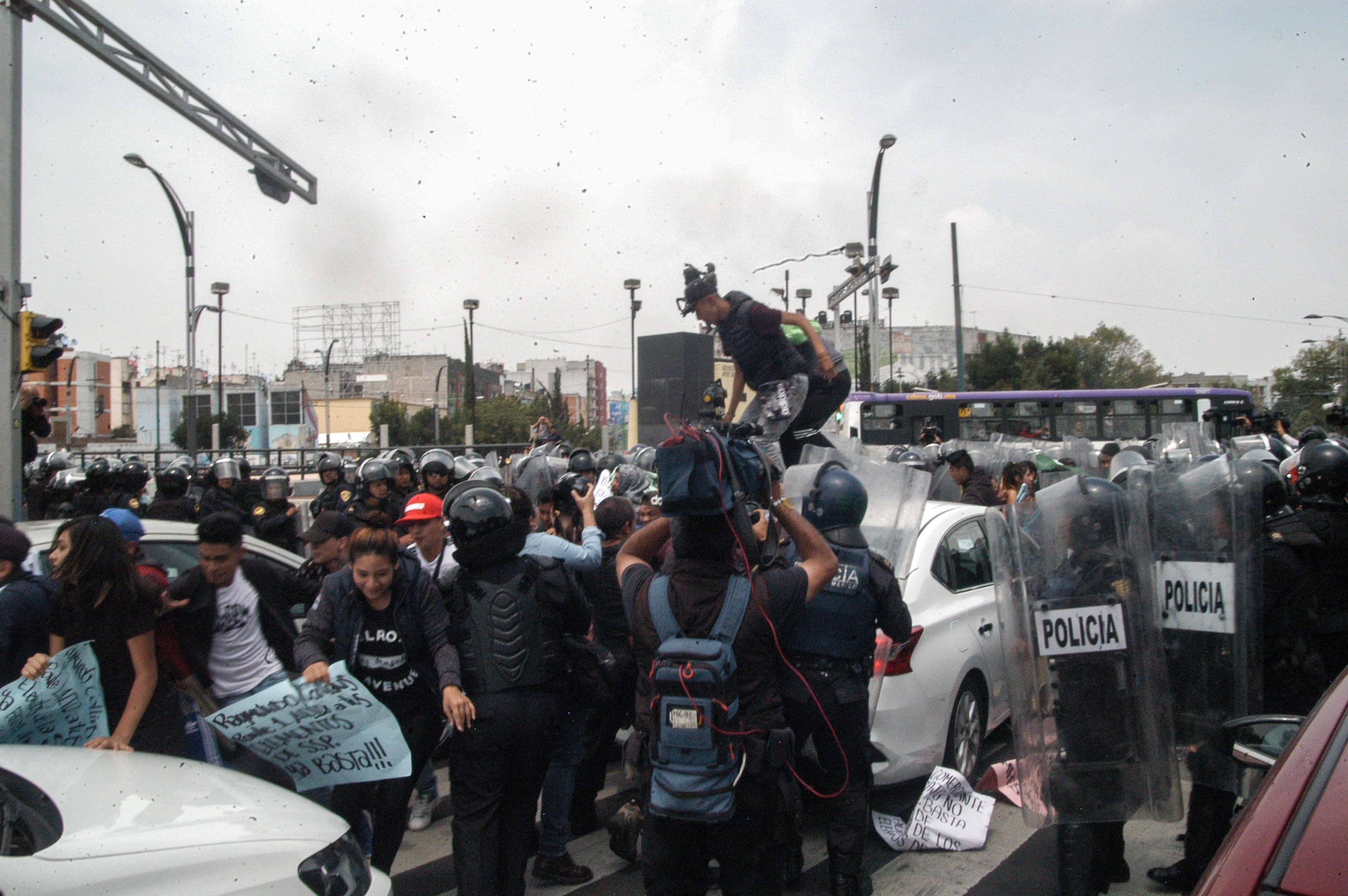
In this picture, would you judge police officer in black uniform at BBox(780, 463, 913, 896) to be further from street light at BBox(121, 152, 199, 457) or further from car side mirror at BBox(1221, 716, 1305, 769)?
street light at BBox(121, 152, 199, 457)

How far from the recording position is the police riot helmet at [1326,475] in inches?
170

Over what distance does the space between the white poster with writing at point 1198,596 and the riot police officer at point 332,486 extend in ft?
20.9

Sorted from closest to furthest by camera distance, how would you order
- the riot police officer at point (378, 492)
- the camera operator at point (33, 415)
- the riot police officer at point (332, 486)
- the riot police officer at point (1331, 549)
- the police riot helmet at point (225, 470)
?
the riot police officer at point (1331, 549), the riot police officer at point (378, 492), the riot police officer at point (332, 486), the camera operator at point (33, 415), the police riot helmet at point (225, 470)

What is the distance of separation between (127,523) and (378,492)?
9.52ft

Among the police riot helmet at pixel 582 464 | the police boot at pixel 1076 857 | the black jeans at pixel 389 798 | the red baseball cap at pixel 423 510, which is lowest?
the police boot at pixel 1076 857

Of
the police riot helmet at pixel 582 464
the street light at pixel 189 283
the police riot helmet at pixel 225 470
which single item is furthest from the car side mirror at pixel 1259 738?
the street light at pixel 189 283

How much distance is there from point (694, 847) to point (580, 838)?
2.38m

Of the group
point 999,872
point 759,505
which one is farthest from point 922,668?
point 759,505

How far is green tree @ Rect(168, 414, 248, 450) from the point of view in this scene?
44656mm

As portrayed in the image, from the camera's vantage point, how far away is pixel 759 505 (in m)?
3.46

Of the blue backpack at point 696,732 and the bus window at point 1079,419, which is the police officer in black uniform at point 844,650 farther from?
the bus window at point 1079,419

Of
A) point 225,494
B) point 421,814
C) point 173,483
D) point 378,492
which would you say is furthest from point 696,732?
point 225,494

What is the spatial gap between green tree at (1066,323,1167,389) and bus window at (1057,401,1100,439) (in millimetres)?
44171

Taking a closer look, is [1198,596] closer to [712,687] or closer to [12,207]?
[712,687]
